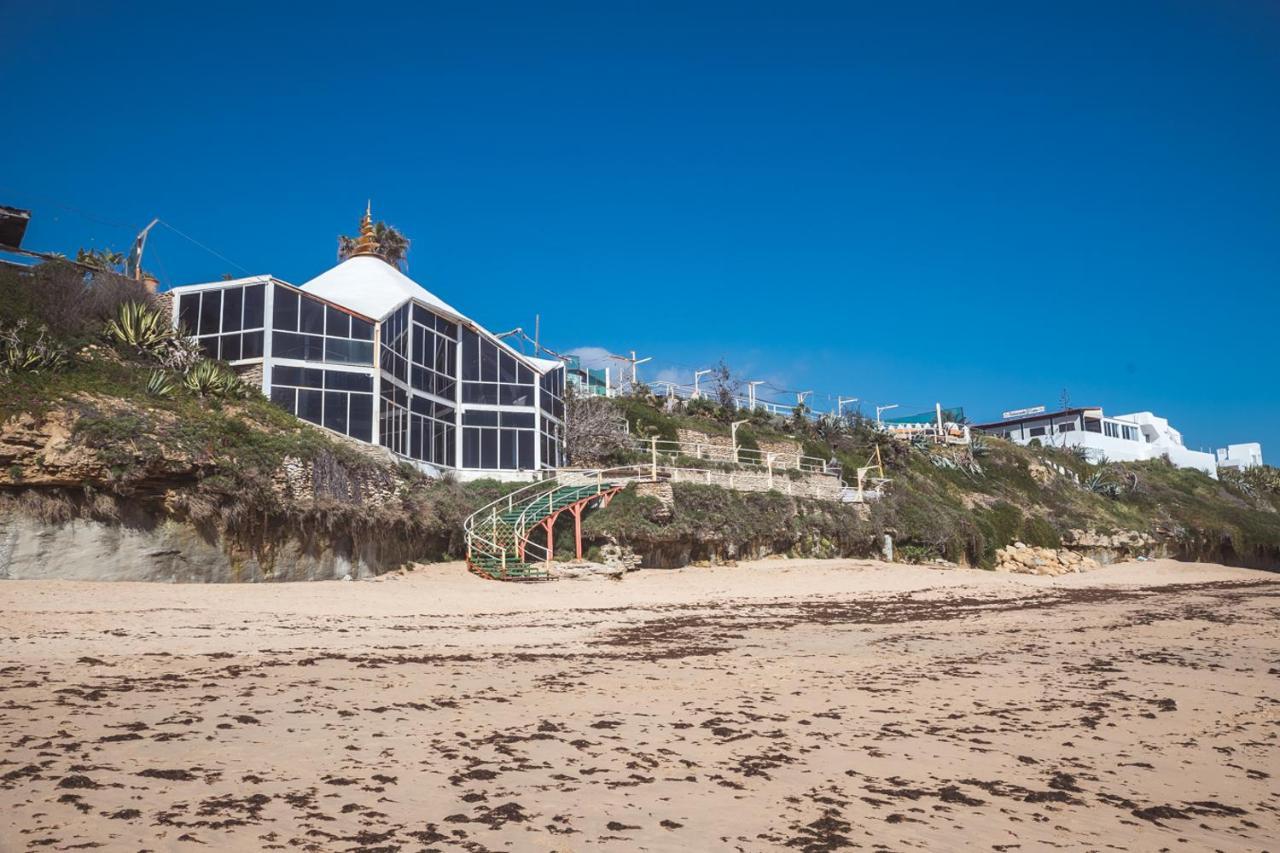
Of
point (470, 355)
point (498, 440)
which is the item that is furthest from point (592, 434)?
point (470, 355)

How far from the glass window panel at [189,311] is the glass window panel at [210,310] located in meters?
0.19

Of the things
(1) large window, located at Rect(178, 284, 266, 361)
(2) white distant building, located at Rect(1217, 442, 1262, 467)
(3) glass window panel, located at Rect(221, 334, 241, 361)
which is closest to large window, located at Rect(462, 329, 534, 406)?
(1) large window, located at Rect(178, 284, 266, 361)

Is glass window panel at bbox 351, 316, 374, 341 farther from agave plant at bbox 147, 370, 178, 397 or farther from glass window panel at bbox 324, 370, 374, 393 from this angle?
agave plant at bbox 147, 370, 178, 397

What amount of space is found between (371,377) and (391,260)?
15.9m

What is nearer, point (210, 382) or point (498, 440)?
point (210, 382)

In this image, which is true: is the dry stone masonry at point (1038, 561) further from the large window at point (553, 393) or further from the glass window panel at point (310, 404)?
the glass window panel at point (310, 404)

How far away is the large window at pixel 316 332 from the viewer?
24.9 m

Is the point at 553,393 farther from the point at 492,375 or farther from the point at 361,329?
the point at 361,329

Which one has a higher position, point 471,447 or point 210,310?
point 210,310

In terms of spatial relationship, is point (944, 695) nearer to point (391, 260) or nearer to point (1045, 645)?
point (1045, 645)

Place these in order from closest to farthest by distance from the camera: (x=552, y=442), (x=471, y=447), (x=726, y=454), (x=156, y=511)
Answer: (x=156, y=511), (x=471, y=447), (x=552, y=442), (x=726, y=454)

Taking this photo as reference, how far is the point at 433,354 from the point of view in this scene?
93.9 feet

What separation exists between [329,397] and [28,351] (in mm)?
8961

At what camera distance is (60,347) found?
17609 millimetres
